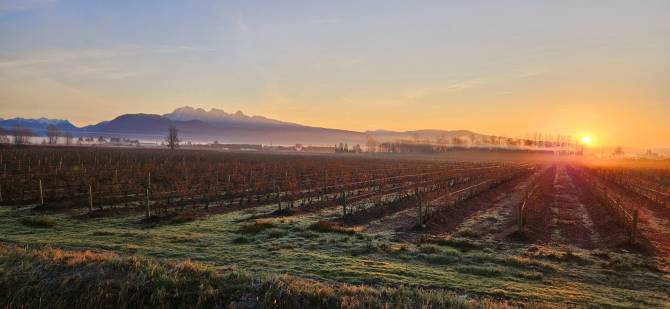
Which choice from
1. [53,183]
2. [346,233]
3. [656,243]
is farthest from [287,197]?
[656,243]

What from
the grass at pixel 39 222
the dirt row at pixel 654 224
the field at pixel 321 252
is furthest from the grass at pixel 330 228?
the dirt row at pixel 654 224

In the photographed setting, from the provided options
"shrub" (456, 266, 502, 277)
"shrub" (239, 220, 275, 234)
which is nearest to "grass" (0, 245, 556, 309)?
"shrub" (456, 266, 502, 277)

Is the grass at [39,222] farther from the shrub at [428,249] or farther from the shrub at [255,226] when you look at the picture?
the shrub at [428,249]

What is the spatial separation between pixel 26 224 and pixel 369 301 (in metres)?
15.6

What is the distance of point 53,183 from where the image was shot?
91.8ft

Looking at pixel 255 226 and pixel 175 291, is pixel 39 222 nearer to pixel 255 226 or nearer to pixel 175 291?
pixel 255 226

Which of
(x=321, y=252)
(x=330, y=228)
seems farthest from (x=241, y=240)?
(x=330, y=228)

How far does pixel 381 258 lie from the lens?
11.7m

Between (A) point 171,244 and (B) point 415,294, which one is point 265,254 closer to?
(A) point 171,244

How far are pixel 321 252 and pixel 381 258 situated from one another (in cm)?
190

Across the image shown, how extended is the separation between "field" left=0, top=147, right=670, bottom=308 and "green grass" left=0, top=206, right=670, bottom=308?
55 millimetres

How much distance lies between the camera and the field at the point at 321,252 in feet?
23.1

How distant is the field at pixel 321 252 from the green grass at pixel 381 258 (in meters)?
0.05

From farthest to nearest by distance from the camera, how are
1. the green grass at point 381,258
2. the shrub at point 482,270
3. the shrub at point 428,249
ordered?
the shrub at point 428,249 < the shrub at point 482,270 < the green grass at point 381,258
